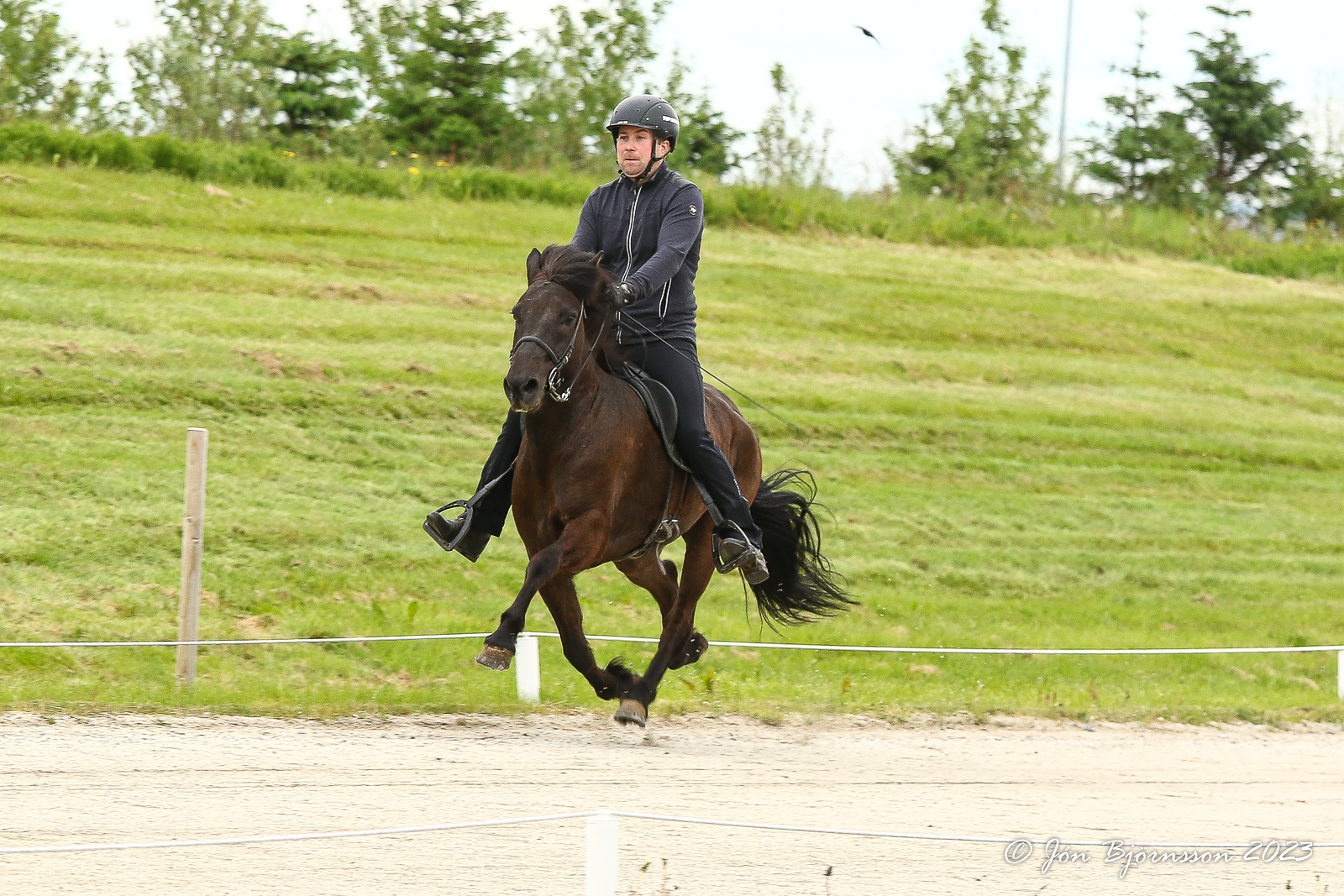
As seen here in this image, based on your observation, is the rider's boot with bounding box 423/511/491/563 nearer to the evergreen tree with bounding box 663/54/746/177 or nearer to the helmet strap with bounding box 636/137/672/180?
the helmet strap with bounding box 636/137/672/180

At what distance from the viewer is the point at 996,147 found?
3634 centimetres

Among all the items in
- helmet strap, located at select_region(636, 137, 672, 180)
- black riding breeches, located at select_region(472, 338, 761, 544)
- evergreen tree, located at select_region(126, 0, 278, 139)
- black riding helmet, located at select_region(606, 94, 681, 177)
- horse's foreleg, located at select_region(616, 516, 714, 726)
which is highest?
evergreen tree, located at select_region(126, 0, 278, 139)

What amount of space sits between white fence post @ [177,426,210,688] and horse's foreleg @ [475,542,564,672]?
281 cm

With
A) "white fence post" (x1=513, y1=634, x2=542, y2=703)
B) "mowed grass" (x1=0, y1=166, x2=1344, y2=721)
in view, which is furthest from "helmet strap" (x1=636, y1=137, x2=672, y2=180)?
"mowed grass" (x1=0, y1=166, x2=1344, y2=721)

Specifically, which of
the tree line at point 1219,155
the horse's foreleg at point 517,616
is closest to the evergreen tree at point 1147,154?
the tree line at point 1219,155

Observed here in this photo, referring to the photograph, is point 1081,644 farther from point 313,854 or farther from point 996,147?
point 996,147

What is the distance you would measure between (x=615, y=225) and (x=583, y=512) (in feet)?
5.79

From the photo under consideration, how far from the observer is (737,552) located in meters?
7.99

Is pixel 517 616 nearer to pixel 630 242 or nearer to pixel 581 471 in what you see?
pixel 581 471

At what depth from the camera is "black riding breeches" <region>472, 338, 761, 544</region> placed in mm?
7746

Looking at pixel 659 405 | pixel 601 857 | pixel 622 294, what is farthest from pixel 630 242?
pixel 601 857

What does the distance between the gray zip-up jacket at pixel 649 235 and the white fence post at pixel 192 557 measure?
9.44 ft

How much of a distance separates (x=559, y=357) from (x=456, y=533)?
1280 mm

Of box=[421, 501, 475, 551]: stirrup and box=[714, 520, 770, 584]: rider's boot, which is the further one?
box=[714, 520, 770, 584]: rider's boot
